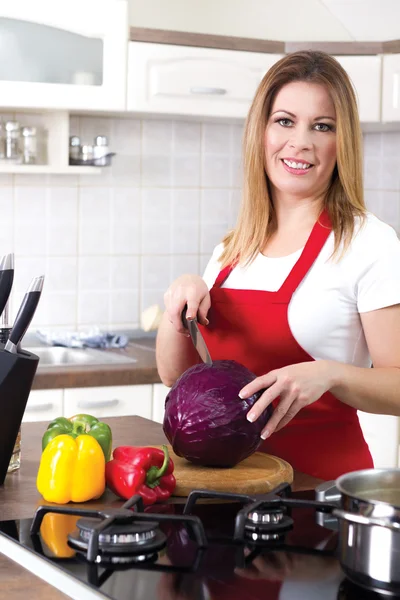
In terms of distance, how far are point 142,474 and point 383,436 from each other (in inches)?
72.8

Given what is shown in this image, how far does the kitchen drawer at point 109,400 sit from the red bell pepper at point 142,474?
1501 millimetres

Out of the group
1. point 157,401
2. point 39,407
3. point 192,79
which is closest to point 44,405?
point 39,407

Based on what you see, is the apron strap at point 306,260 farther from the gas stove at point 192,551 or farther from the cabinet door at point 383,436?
the cabinet door at point 383,436

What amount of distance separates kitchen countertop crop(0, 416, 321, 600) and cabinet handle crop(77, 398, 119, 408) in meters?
0.89

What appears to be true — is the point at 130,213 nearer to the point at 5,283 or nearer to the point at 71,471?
the point at 5,283

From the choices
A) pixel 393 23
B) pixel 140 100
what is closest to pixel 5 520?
pixel 140 100

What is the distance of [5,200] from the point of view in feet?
11.0

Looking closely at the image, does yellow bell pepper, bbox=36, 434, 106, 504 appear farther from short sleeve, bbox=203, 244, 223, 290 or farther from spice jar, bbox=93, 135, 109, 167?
spice jar, bbox=93, 135, 109, 167

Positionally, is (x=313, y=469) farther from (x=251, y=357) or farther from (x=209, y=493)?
(x=209, y=493)

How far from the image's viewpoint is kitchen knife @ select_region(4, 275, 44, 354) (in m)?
1.39

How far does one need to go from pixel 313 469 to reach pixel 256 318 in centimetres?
30

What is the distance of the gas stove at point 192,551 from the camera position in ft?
3.37

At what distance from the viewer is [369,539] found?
1.01 metres

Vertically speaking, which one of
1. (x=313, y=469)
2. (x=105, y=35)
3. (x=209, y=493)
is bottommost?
(x=313, y=469)
